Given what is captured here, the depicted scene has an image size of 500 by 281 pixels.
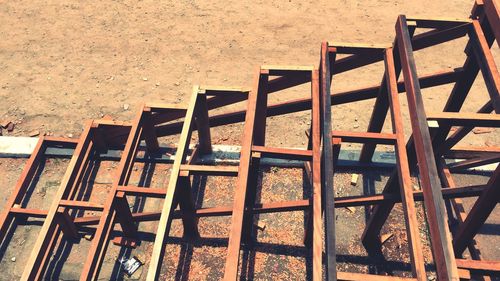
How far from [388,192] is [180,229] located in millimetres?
3889

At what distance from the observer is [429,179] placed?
14.7ft

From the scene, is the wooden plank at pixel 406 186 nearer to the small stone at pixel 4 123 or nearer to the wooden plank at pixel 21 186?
the wooden plank at pixel 21 186

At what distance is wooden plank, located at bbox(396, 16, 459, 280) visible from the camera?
13.1 ft

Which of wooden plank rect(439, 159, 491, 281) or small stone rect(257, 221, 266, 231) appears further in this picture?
small stone rect(257, 221, 266, 231)

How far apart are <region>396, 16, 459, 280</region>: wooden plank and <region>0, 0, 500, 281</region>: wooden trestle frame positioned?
1cm

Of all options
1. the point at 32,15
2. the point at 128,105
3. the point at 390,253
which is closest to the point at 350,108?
the point at 390,253

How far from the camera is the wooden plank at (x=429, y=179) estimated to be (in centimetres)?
398

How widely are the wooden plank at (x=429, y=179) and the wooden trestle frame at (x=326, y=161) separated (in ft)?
0.04

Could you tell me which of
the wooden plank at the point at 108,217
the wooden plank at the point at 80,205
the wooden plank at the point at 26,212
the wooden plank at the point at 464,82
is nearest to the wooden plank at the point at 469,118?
the wooden plank at the point at 464,82

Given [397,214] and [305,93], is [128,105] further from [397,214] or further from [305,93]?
[397,214]

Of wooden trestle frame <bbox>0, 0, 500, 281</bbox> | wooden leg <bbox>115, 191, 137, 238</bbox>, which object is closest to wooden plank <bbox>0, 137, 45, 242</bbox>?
wooden trestle frame <bbox>0, 0, 500, 281</bbox>

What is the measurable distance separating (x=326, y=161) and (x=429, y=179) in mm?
1202

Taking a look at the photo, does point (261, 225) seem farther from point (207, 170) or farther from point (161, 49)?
point (161, 49)

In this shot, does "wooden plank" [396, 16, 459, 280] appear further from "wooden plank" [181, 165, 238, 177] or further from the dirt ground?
the dirt ground
